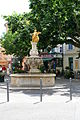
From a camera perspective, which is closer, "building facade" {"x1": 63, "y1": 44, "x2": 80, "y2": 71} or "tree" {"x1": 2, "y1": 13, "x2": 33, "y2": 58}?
"tree" {"x1": 2, "y1": 13, "x2": 33, "y2": 58}

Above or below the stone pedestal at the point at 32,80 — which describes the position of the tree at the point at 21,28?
above

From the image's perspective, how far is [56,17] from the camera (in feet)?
71.2

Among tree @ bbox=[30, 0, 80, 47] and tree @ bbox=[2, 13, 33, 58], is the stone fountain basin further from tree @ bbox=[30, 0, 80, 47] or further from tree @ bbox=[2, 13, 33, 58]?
tree @ bbox=[2, 13, 33, 58]

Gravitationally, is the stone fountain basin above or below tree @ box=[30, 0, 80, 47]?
below

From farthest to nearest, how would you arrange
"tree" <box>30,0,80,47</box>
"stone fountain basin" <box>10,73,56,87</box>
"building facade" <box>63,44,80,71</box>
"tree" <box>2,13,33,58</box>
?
"building facade" <box>63,44,80,71</box>, "tree" <box>2,13,33,58</box>, "tree" <box>30,0,80,47</box>, "stone fountain basin" <box>10,73,56,87</box>

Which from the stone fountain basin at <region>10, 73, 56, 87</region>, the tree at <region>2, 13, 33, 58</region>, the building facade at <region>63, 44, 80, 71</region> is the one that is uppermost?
the tree at <region>2, 13, 33, 58</region>

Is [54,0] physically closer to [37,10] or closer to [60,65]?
[37,10]

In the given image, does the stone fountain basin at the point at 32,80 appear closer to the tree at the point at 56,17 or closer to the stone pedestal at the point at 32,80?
the stone pedestal at the point at 32,80

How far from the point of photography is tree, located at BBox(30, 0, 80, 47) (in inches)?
853

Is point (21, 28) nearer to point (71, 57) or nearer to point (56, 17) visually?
point (56, 17)

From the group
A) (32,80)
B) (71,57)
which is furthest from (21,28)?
(71,57)

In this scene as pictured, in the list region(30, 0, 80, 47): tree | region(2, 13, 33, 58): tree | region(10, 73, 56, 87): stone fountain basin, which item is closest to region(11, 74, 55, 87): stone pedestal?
region(10, 73, 56, 87): stone fountain basin

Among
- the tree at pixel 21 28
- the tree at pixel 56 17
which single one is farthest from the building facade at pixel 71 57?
the tree at pixel 56 17

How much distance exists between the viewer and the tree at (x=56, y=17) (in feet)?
71.1
